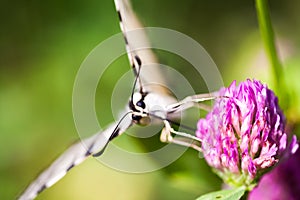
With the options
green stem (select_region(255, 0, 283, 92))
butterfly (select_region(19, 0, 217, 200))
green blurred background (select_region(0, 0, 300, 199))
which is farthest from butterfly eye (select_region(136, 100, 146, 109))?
green blurred background (select_region(0, 0, 300, 199))

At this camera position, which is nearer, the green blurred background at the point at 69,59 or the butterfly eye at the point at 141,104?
the butterfly eye at the point at 141,104

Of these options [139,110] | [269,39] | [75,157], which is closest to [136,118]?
[139,110]

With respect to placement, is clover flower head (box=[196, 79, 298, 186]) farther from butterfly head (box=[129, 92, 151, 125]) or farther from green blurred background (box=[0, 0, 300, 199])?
green blurred background (box=[0, 0, 300, 199])

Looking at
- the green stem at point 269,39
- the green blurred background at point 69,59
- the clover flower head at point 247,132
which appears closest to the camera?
the clover flower head at point 247,132

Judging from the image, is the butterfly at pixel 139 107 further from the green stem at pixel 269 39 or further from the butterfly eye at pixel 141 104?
the green stem at pixel 269 39

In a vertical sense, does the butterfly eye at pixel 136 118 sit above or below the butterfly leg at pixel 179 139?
above

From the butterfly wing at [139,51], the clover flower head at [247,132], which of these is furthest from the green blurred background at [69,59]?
the clover flower head at [247,132]

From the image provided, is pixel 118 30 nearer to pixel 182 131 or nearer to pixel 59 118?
pixel 59 118

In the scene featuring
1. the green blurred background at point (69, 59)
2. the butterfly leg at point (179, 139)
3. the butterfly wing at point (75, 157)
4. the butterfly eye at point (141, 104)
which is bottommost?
the green blurred background at point (69, 59)
